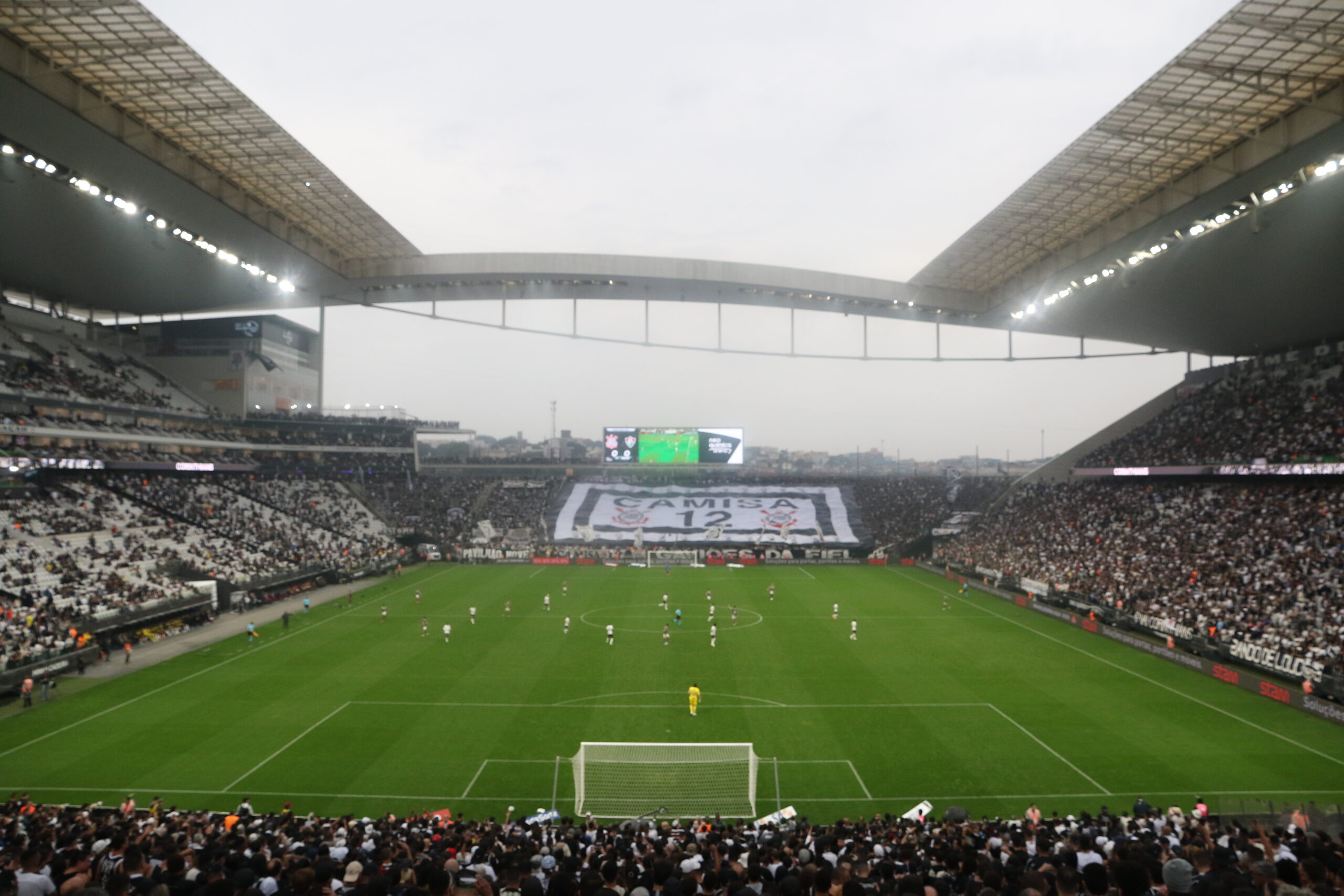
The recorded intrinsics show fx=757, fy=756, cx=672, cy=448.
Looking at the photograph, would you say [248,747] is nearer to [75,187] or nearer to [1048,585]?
[75,187]

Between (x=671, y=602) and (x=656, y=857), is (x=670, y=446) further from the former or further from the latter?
(x=656, y=857)

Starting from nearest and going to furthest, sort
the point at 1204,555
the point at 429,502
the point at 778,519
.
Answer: the point at 1204,555 < the point at 778,519 < the point at 429,502

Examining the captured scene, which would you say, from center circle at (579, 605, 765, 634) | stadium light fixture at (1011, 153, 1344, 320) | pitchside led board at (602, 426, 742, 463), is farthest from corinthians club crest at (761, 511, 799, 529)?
stadium light fixture at (1011, 153, 1344, 320)

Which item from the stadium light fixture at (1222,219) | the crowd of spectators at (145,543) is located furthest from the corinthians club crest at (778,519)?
the stadium light fixture at (1222,219)

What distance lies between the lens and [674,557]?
61625mm

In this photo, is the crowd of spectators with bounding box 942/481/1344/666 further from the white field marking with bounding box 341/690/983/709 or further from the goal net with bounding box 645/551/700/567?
the goal net with bounding box 645/551/700/567

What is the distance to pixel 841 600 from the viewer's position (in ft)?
143

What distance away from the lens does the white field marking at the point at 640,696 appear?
24141 millimetres

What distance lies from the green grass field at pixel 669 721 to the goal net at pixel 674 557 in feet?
79.0

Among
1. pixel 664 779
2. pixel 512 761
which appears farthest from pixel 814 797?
pixel 512 761

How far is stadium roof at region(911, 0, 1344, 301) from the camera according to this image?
57.9ft

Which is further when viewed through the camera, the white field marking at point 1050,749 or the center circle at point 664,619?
the center circle at point 664,619

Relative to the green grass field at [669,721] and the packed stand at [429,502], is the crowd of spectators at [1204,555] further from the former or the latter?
the packed stand at [429,502]

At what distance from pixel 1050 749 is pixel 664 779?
34.5ft
